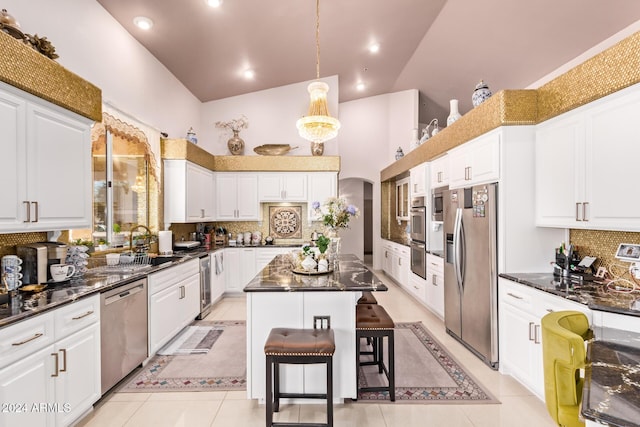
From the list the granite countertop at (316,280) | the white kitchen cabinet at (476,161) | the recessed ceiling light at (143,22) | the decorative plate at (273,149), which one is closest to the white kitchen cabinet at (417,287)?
the white kitchen cabinet at (476,161)

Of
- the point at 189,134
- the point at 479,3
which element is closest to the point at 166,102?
the point at 189,134

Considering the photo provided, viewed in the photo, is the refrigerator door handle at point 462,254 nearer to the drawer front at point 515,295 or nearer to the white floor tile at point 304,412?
the drawer front at point 515,295

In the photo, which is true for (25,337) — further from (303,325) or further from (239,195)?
(239,195)

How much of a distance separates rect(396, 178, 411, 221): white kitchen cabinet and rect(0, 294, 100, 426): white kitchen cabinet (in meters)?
5.28

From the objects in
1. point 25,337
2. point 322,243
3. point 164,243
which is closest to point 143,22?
point 164,243

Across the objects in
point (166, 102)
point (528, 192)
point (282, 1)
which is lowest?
point (528, 192)

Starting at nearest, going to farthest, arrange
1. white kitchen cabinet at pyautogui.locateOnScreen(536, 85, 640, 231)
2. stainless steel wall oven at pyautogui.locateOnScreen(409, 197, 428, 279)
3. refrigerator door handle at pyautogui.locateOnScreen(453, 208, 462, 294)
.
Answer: white kitchen cabinet at pyautogui.locateOnScreen(536, 85, 640, 231)
refrigerator door handle at pyautogui.locateOnScreen(453, 208, 462, 294)
stainless steel wall oven at pyautogui.locateOnScreen(409, 197, 428, 279)

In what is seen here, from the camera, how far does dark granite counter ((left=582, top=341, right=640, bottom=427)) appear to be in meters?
0.92

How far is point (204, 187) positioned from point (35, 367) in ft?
12.7

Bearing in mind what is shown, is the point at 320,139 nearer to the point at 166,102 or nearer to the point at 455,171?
the point at 455,171

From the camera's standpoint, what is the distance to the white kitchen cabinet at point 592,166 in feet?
6.77

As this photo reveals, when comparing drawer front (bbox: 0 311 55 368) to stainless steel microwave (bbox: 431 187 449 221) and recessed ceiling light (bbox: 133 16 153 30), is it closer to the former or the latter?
recessed ceiling light (bbox: 133 16 153 30)

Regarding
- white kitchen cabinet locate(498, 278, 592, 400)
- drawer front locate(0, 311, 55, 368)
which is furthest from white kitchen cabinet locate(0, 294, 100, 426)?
white kitchen cabinet locate(498, 278, 592, 400)

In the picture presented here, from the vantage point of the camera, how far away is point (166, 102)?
186 inches
